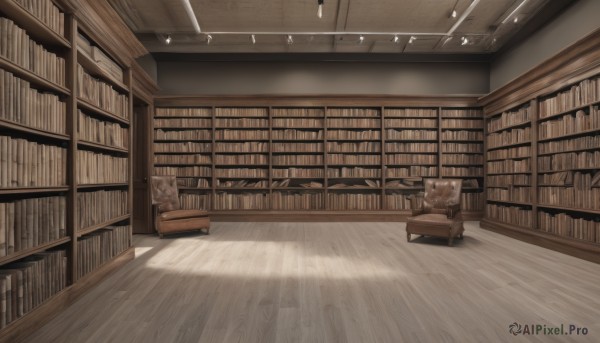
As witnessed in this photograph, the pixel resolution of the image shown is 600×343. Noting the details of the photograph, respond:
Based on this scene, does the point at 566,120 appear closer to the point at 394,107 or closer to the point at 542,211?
the point at 542,211

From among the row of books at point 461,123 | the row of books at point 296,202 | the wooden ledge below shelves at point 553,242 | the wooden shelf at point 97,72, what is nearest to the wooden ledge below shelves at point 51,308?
the wooden shelf at point 97,72

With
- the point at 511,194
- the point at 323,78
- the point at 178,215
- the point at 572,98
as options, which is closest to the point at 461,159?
the point at 511,194

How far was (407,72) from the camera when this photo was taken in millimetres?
7414

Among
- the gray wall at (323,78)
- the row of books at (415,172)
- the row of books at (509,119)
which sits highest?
the gray wall at (323,78)

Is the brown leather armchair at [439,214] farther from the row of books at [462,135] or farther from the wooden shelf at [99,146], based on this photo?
the wooden shelf at [99,146]

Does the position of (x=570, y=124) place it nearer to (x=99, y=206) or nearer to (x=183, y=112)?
Answer: (x=99, y=206)

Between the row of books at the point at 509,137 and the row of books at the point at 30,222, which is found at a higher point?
the row of books at the point at 509,137

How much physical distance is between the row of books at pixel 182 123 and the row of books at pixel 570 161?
628cm

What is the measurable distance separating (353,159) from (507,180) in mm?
2983

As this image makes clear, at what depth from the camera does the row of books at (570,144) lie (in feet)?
12.8

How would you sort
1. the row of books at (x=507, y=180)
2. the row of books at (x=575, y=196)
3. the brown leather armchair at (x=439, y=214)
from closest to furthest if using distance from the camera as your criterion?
the row of books at (x=575, y=196) → the brown leather armchair at (x=439, y=214) → the row of books at (x=507, y=180)

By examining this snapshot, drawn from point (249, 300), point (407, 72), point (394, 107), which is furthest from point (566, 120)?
point (249, 300)

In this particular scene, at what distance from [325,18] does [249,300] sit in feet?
16.7

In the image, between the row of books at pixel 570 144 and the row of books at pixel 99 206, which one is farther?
the row of books at pixel 570 144
